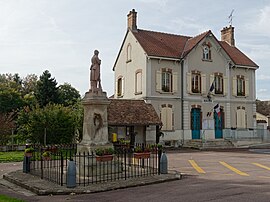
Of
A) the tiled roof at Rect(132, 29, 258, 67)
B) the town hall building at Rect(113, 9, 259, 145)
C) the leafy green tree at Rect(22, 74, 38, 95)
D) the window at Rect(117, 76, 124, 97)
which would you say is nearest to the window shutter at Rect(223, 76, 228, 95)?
the town hall building at Rect(113, 9, 259, 145)

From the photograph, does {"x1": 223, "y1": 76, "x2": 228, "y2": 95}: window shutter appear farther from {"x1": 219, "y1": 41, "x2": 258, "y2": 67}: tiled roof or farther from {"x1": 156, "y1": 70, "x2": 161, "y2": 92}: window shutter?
{"x1": 156, "y1": 70, "x2": 161, "y2": 92}: window shutter

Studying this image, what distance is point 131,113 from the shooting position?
2478 cm

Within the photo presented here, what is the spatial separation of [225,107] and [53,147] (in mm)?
19405

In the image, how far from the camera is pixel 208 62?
30.4 m

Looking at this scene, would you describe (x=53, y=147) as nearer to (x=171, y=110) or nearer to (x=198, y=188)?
(x=198, y=188)

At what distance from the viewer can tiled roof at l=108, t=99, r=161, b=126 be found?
78.3 feet

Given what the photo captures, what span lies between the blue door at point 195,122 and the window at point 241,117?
14.3ft

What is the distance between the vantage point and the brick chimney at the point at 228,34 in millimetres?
35809

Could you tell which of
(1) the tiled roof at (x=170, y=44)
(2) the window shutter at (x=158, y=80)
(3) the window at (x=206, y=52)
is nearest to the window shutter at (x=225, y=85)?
(1) the tiled roof at (x=170, y=44)

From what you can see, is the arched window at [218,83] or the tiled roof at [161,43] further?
the arched window at [218,83]

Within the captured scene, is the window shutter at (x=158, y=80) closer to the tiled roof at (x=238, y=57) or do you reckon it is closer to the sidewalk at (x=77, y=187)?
the tiled roof at (x=238, y=57)

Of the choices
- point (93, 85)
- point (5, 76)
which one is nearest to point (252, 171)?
point (93, 85)

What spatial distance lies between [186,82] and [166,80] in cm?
185

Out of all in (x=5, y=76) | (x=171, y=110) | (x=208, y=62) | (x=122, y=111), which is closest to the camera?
(x=122, y=111)
